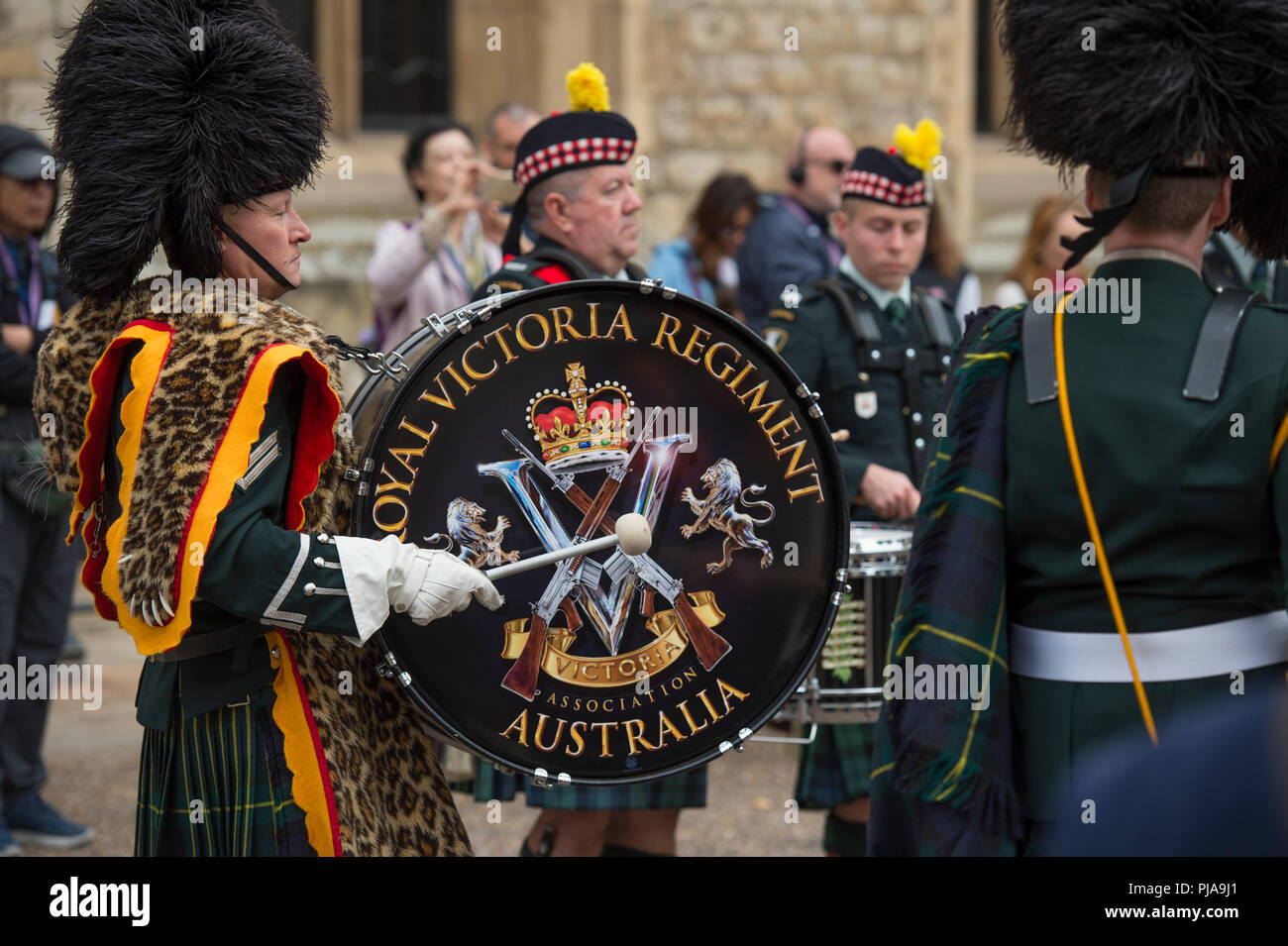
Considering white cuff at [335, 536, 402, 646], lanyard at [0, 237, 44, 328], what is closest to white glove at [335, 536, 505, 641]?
white cuff at [335, 536, 402, 646]

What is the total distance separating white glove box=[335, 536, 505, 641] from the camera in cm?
257

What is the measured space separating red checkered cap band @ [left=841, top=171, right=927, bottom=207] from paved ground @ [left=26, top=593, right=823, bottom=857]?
196cm

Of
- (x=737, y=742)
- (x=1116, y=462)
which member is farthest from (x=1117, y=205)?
(x=737, y=742)

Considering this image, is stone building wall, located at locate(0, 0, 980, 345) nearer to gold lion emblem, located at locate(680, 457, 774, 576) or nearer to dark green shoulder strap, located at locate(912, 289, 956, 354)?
dark green shoulder strap, located at locate(912, 289, 956, 354)

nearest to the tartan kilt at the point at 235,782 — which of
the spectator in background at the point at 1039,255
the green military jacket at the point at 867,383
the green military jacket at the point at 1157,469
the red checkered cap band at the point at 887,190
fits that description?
the green military jacket at the point at 1157,469

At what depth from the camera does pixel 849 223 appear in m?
4.87

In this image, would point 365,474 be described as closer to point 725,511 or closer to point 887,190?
point 725,511

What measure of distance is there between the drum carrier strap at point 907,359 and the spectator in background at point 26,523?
2430 millimetres

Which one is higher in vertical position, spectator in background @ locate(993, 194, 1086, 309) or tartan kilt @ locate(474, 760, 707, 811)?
spectator in background @ locate(993, 194, 1086, 309)

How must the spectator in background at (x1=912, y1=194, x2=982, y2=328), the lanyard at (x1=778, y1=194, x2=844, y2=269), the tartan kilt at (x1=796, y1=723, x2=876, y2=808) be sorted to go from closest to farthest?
1. the tartan kilt at (x1=796, y1=723, x2=876, y2=808)
2. the lanyard at (x1=778, y1=194, x2=844, y2=269)
3. the spectator in background at (x1=912, y1=194, x2=982, y2=328)

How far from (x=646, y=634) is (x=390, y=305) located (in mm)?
3492

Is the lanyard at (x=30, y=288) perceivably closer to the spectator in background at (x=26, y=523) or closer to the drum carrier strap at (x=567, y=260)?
the spectator in background at (x=26, y=523)

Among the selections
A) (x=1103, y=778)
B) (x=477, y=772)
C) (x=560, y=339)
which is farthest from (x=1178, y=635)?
(x=477, y=772)
